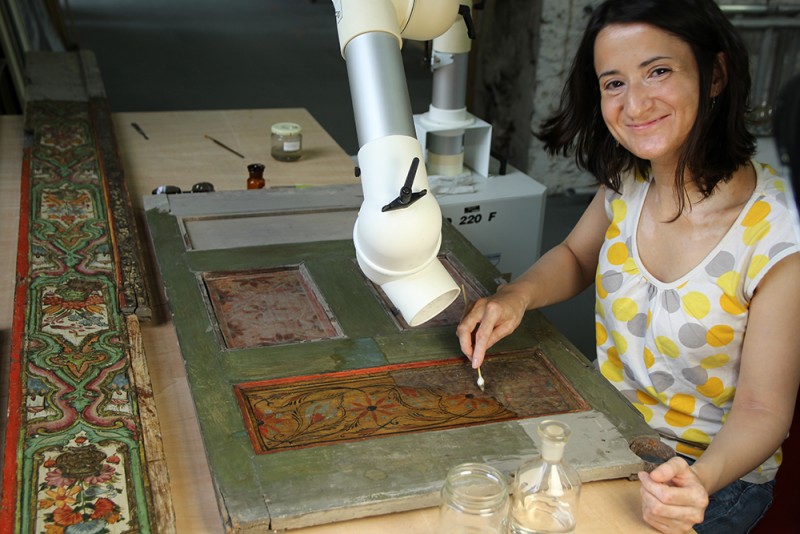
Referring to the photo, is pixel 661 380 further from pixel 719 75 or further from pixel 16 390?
pixel 16 390

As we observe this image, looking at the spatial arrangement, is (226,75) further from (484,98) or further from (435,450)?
(435,450)

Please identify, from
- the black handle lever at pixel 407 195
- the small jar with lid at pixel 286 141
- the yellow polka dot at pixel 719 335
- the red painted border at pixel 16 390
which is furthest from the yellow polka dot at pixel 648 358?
the small jar with lid at pixel 286 141

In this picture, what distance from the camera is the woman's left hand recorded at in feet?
3.38

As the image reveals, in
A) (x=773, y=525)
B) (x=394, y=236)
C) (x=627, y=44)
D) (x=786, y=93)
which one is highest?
(x=786, y=93)

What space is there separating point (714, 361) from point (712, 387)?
0.05 meters

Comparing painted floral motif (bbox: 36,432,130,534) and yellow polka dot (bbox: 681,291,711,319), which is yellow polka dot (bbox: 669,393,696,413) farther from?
painted floral motif (bbox: 36,432,130,534)

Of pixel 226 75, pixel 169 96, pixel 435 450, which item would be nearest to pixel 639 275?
pixel 435 450

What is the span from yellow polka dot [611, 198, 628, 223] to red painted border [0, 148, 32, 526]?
3.57 feet

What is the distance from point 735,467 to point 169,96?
193 inches

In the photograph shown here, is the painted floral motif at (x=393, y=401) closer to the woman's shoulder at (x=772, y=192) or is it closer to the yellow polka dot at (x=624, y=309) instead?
the yellow polka dot at (x=624, y=309)

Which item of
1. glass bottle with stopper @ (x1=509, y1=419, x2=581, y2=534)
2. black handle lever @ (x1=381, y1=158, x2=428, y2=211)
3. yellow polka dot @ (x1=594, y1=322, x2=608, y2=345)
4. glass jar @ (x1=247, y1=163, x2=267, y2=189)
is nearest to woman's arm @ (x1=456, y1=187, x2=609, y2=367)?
yellow polka dot @ (x1=594, y1=322, x2=608, y2=345)

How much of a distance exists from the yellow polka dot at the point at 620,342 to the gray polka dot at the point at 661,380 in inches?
2.8

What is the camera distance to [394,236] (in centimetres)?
96

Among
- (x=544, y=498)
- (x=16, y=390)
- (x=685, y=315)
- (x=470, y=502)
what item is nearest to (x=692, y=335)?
(x=685, y=315)
